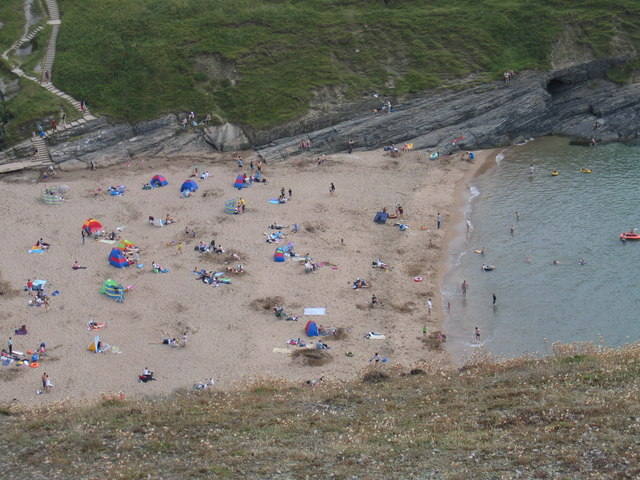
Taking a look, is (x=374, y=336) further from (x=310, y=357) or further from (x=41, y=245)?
(x=41, y=245)

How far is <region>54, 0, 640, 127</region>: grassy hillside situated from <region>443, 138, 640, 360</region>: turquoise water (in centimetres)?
1280

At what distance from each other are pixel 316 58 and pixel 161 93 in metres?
15.4

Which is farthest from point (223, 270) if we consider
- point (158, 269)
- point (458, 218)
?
point (458, 218)

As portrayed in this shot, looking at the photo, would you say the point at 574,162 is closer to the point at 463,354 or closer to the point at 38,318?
the point at 463,354

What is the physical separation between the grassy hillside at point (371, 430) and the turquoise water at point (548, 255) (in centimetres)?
864

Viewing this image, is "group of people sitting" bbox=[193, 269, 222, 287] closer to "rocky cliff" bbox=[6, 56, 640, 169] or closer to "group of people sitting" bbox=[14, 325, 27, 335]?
"group of people sitting" bbox=[14, 325, 27, 335]

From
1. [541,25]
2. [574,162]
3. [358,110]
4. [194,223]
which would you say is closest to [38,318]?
[194,223]

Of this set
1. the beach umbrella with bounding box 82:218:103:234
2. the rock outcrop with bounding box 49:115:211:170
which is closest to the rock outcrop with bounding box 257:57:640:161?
the rock outcrop with bounding box 49:115:211:170

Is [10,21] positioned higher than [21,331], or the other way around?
[10,21]

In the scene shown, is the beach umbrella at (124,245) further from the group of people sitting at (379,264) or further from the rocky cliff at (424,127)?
the rocky cliff at (424,127)

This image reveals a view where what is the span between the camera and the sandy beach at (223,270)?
145 ft

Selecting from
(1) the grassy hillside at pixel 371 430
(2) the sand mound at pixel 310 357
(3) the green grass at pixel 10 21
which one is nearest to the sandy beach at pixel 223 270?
(2) the sand mound at pixel 310 357

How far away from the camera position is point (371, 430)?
1233 inches

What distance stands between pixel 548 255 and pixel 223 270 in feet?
71.2
